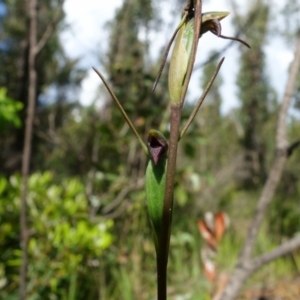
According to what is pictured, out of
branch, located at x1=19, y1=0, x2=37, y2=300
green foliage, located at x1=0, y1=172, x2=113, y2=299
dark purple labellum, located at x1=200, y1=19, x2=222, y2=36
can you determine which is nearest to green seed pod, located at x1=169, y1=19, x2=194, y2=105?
dark purple labellum, located at x1=200, y1=19, x2=222, y2=36

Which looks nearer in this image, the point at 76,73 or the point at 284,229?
the point at 284,229

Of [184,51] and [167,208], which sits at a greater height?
[184,51]

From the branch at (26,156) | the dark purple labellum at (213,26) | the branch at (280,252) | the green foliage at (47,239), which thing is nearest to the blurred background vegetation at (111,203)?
the green foliage at (47,239)

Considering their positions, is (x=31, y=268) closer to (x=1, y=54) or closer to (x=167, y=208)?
Answer: (x=167, y=208)

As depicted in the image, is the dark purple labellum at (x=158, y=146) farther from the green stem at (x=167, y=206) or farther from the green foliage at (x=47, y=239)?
the green foliage at (x=47, y=239)

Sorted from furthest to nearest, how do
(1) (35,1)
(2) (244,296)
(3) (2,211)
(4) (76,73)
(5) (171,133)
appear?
(4) (76,73), (2) (244,296), (3) (2,211), (1) (35,1), (5) (171,133)

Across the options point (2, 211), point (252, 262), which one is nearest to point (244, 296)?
point (2, 211)

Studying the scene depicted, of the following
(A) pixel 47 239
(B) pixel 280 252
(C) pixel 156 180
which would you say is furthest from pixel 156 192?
(A) pixel 47 239
